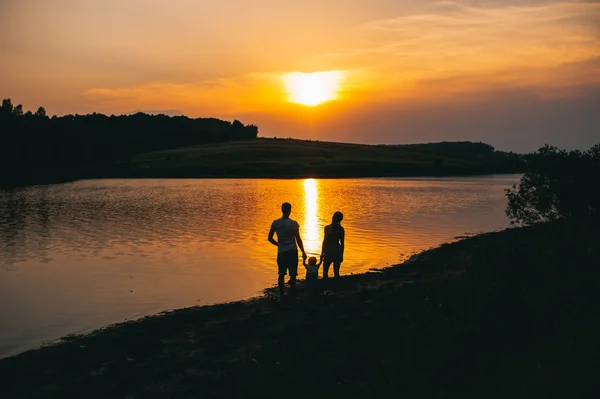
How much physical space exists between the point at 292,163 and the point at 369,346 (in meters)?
129

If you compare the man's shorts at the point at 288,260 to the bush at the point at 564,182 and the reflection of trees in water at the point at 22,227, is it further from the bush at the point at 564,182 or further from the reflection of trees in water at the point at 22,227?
the bush at the point at 564,182

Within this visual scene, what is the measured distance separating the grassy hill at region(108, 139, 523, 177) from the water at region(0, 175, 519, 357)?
69660 millimetres

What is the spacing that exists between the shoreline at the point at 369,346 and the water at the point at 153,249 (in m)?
2.89

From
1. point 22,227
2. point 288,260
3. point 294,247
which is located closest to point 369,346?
point 288,260

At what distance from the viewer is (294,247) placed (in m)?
15.9

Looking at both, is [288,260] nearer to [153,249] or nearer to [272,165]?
[153,249]

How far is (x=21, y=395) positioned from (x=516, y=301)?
32.7 ft

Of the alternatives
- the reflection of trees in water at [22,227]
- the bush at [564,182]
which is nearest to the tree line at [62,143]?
the reflection of trees in water at [22,227]

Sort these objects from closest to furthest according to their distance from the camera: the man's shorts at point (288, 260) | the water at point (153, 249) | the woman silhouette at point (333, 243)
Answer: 1. the man's shorts at point (288, 260)
2. the woman silhouette at point (333, 243)
3. the water at point (153, 249)

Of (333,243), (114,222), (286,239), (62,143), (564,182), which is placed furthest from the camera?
(62,143)

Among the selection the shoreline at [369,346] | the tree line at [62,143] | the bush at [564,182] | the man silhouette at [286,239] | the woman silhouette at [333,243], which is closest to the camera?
the shoreline at [369,346]

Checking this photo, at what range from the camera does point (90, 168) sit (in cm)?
13250

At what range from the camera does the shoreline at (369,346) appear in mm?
9391

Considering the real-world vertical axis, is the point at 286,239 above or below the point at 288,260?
above
